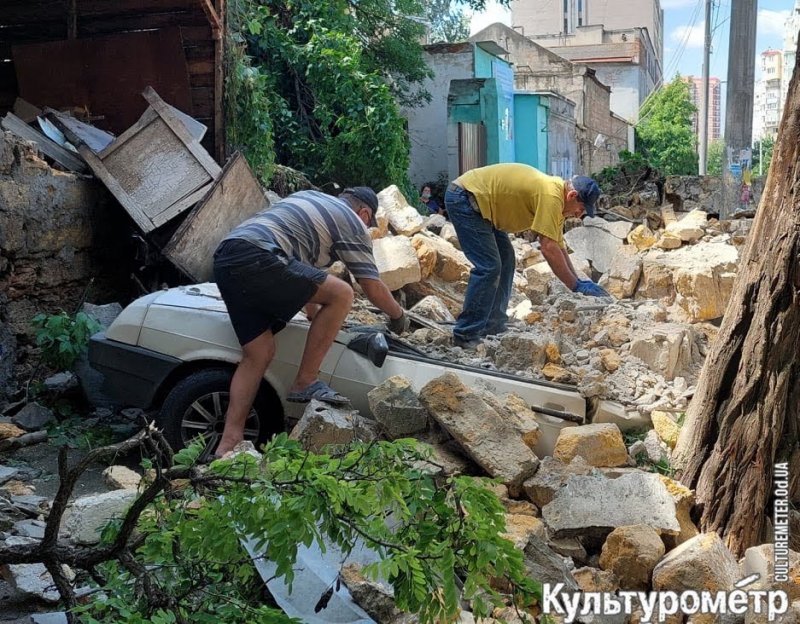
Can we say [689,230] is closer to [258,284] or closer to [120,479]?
[258,284]

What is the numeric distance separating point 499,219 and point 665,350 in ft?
4.91

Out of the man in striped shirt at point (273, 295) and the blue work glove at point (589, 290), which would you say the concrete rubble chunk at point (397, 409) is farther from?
the blue work glove at point (589, 290)

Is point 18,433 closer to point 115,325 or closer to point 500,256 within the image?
point 115,325

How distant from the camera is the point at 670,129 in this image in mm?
39688

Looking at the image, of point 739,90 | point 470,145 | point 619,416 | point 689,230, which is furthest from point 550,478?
point 470,145

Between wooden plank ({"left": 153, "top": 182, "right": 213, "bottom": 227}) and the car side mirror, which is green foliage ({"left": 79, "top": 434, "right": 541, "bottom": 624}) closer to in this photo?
the car side mirror

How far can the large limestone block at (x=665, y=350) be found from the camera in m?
5.35

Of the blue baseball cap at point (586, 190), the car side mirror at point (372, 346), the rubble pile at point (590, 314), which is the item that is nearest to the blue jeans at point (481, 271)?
the rubble pile at point (590, 314)

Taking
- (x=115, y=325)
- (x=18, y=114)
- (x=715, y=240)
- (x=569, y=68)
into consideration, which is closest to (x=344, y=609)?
(x=115, y=325)

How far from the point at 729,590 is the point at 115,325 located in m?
3.61

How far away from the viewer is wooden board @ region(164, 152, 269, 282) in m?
6.93

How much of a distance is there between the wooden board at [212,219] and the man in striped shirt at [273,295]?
6.79 ft

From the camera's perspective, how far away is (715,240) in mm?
9102

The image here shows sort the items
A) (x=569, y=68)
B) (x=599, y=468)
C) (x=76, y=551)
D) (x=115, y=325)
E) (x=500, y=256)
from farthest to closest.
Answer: (x=569, y=68) < (x=500, y=256) < (x=115, y=325) < (x=599, y=468) < (x=76, y=551)
